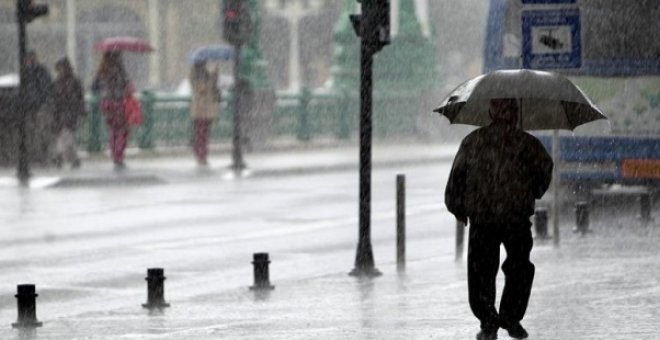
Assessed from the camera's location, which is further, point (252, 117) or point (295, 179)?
point (252, 117)

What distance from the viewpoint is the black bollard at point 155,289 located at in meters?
13.9

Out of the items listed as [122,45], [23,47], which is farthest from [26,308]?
[122,45]

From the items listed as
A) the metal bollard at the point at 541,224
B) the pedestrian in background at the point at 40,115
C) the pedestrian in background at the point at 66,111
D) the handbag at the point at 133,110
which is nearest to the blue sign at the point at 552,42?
the metal bollard at the point at 541,224

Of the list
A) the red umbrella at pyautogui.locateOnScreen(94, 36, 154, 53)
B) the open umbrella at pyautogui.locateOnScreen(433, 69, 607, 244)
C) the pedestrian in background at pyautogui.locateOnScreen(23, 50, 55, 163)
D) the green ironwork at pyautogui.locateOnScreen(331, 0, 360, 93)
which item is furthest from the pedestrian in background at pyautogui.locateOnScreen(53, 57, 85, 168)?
the open umbrella at pyautogui.locateOnScreen(433, 69, 607, 244)

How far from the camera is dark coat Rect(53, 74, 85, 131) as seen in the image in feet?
101

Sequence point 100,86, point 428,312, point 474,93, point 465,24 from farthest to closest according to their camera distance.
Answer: point 465,24
point 100,86
point 428,312
point 474,93

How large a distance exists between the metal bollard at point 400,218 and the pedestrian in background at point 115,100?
14139 mm

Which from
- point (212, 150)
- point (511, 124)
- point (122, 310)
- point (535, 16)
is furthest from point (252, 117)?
point (511, 124)

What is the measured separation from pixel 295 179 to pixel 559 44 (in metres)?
14.0

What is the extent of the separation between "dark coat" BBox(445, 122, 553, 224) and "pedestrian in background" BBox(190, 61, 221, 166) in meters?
20.9

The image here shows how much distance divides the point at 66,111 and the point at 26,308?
18267mm

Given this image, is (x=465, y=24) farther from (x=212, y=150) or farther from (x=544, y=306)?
(x=544, y=306)

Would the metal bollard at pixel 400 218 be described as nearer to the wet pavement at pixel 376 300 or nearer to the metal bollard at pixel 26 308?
the wet pavement at pixel 376 300

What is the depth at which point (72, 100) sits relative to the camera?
3117cm
